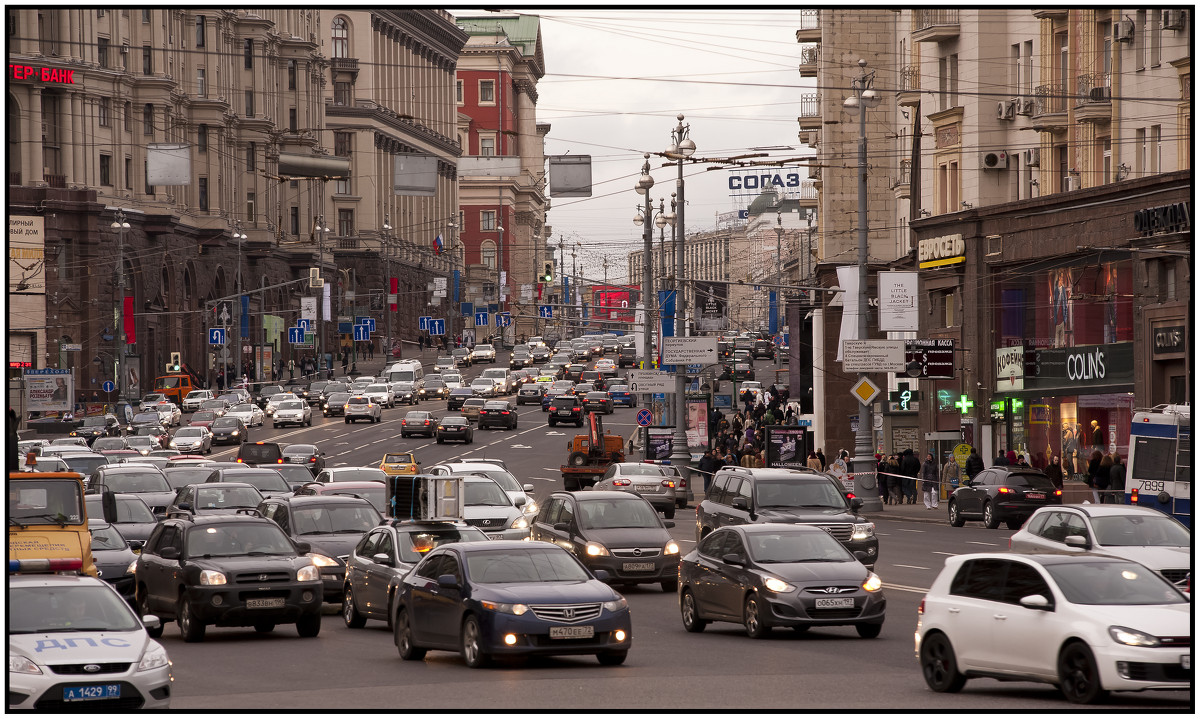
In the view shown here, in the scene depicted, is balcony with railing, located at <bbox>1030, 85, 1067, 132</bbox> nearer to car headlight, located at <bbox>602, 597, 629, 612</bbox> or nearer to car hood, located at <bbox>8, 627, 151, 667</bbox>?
car headlight, located at <bbox>602, 597, 629, 612</bbox>

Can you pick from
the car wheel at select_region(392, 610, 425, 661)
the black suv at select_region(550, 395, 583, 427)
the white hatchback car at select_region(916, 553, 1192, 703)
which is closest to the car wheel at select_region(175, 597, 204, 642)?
the car wheel at select_region(392, 610, 425, 661)

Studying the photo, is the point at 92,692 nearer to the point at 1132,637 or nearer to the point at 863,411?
the point at 1132,637

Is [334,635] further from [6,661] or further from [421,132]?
[421,132]

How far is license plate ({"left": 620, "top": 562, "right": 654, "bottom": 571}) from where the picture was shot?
2617cm

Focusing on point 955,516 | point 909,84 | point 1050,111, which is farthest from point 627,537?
point 909,84

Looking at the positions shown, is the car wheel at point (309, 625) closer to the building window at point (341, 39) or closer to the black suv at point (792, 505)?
the black suv at point (792, 505)

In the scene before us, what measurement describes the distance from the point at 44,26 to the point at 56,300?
51.9 ft

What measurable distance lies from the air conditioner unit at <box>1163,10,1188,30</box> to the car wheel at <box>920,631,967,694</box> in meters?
29.0

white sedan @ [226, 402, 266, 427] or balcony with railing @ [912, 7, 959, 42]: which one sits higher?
balcony with railing @ [912, 7, 959, 42]

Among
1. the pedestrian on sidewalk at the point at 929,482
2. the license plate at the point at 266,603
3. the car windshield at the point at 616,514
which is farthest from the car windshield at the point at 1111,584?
the pedestrian on sidewalk at the point at 929,482

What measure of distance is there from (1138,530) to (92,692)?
13455 mm

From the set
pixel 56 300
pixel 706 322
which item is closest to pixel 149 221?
pixel 56 300

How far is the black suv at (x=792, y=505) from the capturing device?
2673cm

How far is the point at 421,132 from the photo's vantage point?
161250mm
